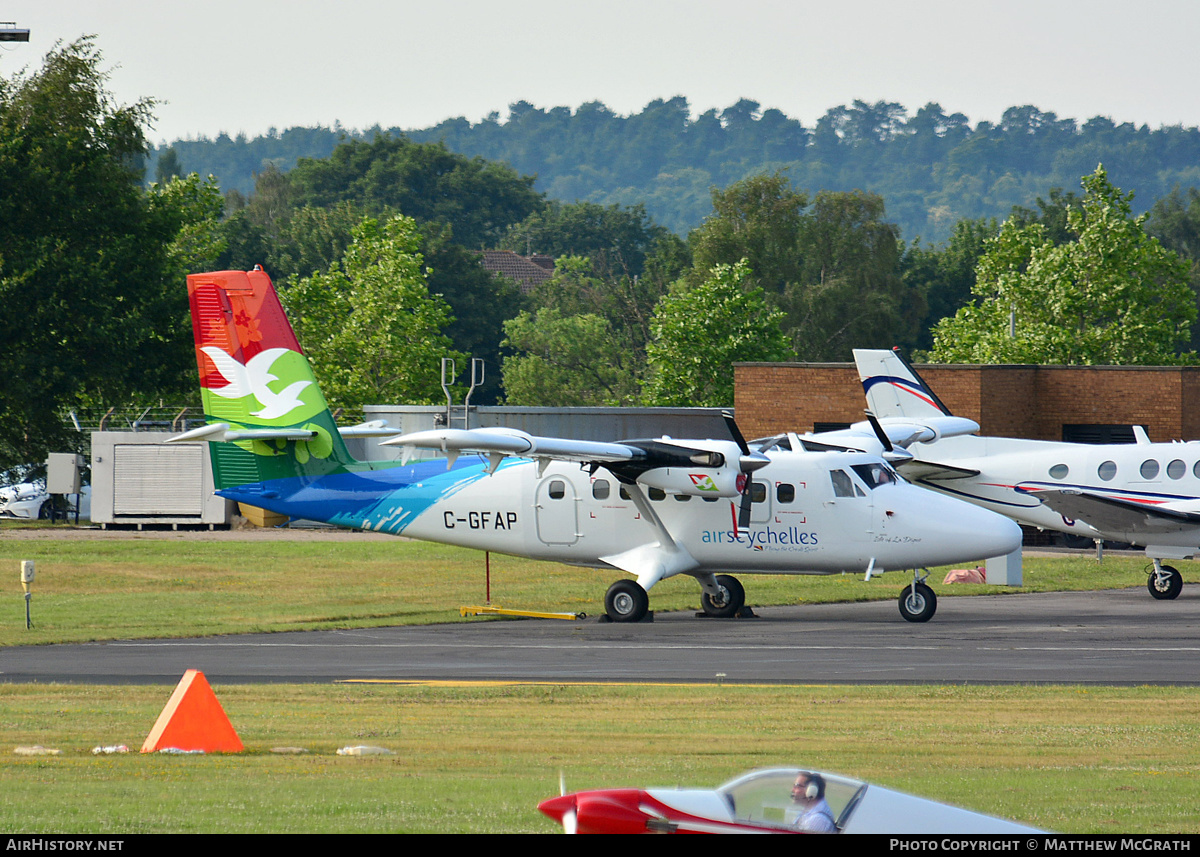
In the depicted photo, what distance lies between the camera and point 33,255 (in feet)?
178

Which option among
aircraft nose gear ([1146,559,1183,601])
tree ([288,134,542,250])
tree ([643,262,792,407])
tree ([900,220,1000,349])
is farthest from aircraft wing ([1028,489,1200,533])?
tree ([288,134,542,250])

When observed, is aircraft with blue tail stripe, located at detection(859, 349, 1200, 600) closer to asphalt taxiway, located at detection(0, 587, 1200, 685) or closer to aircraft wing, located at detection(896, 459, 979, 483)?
aircraft wing, located at detection(896, 459, 979, 483)

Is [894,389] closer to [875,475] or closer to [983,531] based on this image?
[875,475]

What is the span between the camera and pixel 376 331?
6950 centimetres

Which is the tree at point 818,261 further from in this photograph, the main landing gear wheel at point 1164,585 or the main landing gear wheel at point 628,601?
the main landing gear wheel at point 628,601

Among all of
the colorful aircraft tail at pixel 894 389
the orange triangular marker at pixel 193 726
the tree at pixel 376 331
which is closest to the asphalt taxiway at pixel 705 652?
the orange triangular marker at pixel 193 726

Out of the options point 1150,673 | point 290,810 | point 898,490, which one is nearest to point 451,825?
point 290,810

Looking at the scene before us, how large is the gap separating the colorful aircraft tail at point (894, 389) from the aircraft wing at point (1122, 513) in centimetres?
809

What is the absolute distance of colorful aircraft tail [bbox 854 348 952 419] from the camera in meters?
37.6

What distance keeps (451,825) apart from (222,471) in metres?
18.4

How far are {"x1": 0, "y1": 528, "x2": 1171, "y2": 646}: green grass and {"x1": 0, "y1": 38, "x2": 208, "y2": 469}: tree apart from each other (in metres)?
15.5

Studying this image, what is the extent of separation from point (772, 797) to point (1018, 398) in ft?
136
